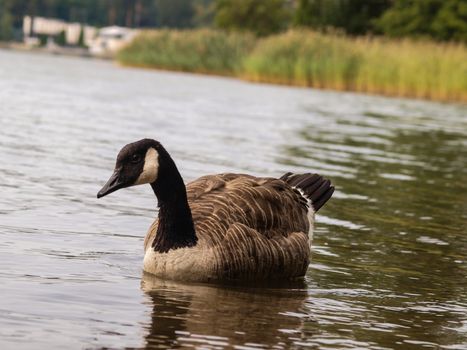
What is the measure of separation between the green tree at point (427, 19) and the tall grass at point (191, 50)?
16866mm

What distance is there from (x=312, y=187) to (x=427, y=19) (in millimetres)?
69643

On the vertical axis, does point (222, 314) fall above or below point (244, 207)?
below

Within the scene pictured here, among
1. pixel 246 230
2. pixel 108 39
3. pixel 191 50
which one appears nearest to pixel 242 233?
pixel 246 230

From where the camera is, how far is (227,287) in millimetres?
9438

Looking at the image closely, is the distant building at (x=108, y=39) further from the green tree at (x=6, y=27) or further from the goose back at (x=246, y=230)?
the goose back at (x=246, y=230)

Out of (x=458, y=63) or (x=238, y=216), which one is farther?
(x=458, y=63)

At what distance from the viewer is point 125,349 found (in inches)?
284

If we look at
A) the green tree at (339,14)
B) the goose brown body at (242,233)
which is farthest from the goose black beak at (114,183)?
the green tree at (339,14)

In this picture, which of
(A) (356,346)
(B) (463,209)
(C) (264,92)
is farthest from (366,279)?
(C) (264,92)

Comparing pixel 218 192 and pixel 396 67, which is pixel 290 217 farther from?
pixel 396 67

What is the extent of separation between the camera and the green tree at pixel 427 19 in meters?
74.4

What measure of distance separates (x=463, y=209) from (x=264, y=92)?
30216 mm

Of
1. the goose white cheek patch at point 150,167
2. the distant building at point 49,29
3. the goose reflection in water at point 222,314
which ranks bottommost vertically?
the distant building at point 49,29

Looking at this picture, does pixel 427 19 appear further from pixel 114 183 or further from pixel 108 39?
pixel 108 39
